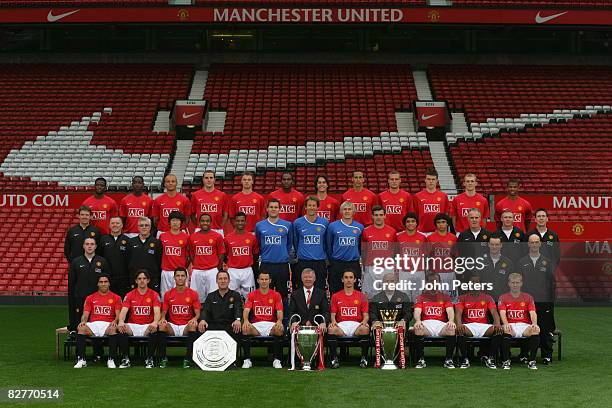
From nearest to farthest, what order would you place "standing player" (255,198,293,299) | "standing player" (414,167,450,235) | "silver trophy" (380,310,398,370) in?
"silver trophy" (380,310,398,370) < "standing player" (255,198,293,299) < "standing player" (414,167,450,235)

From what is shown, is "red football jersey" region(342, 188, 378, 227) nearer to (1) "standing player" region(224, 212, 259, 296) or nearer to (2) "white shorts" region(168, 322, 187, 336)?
(1) "standing player" region(224, 212, 259, 296)

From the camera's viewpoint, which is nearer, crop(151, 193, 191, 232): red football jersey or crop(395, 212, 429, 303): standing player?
crop(395, 212, 429, 303): standing player

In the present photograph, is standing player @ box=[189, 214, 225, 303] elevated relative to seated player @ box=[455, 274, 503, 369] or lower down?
elevated

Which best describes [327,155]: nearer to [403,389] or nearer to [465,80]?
[465,80]

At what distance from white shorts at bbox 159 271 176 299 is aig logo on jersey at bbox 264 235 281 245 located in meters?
1.32

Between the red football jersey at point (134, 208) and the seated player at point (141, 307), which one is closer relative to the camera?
the seated player at point (141, 307)

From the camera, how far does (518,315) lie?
12.3m

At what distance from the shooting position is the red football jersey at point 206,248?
43.1 ft

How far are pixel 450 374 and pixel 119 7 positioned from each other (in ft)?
64.0

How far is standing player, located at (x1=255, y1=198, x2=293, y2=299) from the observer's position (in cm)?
1298

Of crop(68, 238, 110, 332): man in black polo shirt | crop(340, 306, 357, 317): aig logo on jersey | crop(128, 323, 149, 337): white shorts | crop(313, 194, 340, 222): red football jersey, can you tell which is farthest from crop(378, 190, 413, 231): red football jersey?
crop(68, 238, 110, 332): man in black polo shirt

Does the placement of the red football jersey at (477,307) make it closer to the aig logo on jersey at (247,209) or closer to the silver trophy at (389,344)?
the silver trophy at (389,344)

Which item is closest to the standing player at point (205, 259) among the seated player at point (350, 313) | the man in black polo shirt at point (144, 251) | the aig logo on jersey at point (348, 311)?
the man in black polo shirt at point (144, 251)

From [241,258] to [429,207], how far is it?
261cm
